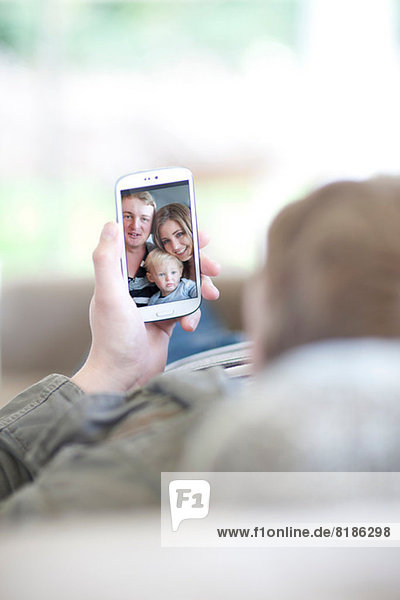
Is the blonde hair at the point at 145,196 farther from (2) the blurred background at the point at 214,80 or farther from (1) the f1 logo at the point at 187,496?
(2) the blurred background at the point at 214,80

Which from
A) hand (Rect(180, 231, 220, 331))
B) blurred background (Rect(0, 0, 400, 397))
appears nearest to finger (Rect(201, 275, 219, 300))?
hand (Rect(180, 231, 220, 331))

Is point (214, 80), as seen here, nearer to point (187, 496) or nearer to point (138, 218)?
point (138, 218)

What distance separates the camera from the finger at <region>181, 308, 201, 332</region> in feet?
1.17

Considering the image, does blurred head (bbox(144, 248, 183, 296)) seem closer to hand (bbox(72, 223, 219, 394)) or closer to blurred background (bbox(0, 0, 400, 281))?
hand (bbox(72, 223, 219, 394))

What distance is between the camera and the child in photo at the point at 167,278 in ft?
1.12

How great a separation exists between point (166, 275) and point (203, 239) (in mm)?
31

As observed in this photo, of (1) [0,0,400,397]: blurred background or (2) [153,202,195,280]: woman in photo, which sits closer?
(2) [153,202,195,280]: woman in photo

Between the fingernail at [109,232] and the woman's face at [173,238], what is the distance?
0.02 m

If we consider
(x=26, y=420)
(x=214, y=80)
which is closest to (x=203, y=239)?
(x=26, y=420)

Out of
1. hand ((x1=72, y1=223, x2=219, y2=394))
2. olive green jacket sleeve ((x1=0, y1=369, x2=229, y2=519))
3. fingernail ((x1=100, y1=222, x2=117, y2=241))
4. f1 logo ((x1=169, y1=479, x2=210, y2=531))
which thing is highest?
fingernail ((x1=100, y1=222, x2=117, y2=241))

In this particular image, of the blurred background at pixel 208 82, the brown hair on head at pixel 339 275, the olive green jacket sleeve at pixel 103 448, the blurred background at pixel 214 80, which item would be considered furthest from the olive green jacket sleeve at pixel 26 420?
the blurred background at pixel 214 80

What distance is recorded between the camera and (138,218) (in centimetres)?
34

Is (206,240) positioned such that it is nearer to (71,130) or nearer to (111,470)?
(111,470)

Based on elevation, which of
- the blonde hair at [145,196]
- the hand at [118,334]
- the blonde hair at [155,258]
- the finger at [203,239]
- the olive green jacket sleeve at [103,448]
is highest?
the blonde hair at [145,196]
